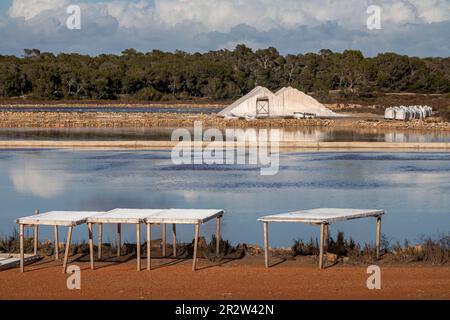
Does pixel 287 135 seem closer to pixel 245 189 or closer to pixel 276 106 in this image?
pixel 276 106

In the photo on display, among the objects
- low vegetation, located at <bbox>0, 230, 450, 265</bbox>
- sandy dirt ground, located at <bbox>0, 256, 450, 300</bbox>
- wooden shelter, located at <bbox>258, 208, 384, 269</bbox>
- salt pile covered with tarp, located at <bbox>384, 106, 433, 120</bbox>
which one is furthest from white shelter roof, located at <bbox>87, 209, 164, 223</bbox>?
salt pile covered with tarp, located at <bbox>384, 106, 433, 120</bbox>

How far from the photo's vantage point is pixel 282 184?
16656 mm

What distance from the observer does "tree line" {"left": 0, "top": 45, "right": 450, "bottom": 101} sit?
84.3m

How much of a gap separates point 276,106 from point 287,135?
17.3 meters

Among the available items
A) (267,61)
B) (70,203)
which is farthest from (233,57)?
(70,203)

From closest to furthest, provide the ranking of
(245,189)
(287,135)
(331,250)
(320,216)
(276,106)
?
(320,216) → (331,250) → (245,189) → (287,135) → (276,106)

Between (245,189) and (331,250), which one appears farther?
(245,189)

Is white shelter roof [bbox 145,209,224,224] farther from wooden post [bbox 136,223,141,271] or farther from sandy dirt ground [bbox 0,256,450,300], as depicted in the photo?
sandy dirt ground [bbox 0,256,450,300]

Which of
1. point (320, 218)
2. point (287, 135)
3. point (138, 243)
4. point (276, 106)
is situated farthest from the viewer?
point (276, 106)

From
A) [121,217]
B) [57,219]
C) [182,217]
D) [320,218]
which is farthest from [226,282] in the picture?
[57,219]

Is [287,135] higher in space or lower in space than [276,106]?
lower

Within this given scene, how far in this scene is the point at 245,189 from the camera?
628 inches
